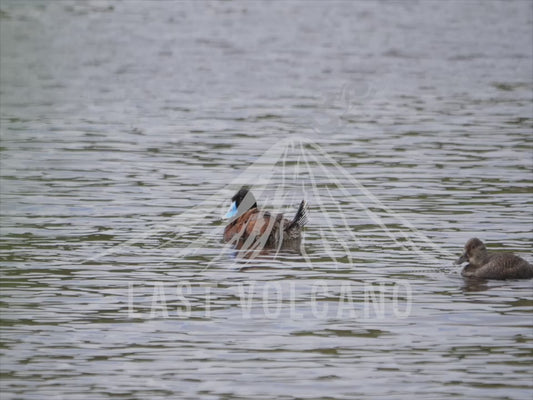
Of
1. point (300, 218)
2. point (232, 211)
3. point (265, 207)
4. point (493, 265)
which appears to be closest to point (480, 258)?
point (493, 265)

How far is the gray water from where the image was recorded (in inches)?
361

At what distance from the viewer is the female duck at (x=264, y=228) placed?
13.1 metres

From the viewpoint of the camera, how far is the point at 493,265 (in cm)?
1144

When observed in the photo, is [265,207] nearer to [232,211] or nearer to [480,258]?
[232,211]

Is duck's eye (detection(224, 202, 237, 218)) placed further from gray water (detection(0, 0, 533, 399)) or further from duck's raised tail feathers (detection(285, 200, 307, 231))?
duck's raised tail feathers (detection(285, 200, 307, 231))

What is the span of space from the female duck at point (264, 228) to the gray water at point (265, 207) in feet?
0.71

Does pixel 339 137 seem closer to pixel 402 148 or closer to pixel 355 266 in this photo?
pixel 402 148

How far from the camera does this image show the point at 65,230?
13883mm

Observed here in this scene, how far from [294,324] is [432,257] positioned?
284cm

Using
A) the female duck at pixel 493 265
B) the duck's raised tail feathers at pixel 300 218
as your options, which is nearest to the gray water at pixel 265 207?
the female duck at pixel 493 265

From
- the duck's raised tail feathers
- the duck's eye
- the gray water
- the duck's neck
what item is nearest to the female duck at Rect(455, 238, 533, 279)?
the duck's neck

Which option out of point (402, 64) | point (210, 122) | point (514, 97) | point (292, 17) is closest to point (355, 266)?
point (210, 122)

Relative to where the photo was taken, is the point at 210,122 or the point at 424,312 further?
the point at 210,122

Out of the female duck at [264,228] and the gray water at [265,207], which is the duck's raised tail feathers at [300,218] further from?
the gray water at [265,207]
